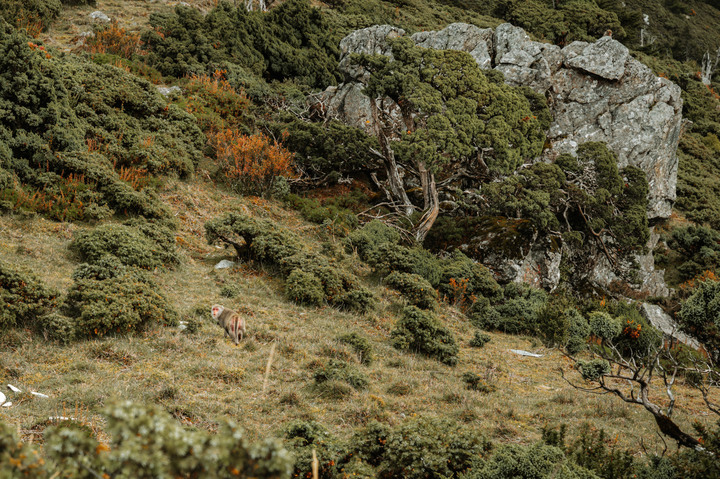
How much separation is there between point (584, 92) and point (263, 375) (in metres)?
20.0

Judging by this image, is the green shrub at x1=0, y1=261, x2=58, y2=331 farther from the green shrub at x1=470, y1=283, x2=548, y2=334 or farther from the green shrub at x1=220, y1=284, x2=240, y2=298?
the green shrub at x1=470, y1=283, x2=548, y2=334

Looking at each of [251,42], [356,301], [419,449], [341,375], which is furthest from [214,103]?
[419,449]

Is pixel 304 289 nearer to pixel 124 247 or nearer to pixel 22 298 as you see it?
pixel 124 247

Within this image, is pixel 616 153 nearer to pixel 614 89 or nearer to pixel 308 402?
pixel 614 89

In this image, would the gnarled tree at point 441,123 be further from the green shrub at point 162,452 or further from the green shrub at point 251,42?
the green shrub at point 162,452

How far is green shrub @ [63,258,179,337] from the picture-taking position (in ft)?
23.4

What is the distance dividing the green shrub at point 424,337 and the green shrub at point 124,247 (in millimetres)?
4995

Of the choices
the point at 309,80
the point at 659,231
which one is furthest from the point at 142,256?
the point at 659,231

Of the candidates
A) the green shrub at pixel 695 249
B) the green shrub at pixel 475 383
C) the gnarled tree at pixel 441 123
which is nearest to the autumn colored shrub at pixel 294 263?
the green shrub at pixel 475 383

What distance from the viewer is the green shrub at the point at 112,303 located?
23.4 feet

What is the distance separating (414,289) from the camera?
12.0 m

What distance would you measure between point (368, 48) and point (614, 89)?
1077 centimetres

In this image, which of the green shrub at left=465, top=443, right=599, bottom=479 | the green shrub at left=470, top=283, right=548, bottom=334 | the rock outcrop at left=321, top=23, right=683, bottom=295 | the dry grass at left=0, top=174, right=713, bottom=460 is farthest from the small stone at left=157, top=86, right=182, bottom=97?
the green shrub at left=465, top=443, right=599, bottom=479

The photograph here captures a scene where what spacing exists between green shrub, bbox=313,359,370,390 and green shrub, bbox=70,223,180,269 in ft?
14.7
